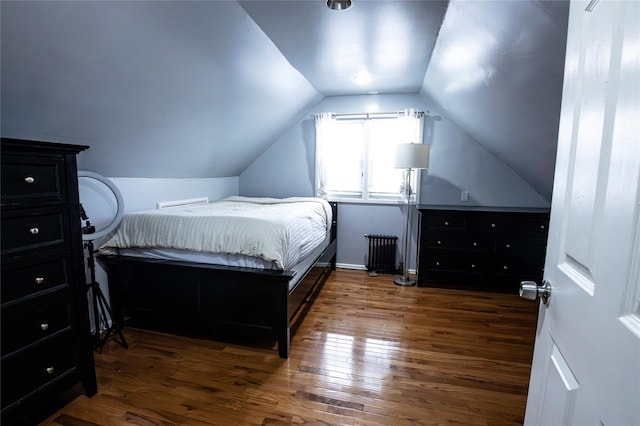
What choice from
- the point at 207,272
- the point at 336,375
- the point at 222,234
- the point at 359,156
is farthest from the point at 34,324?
the point at 359,156

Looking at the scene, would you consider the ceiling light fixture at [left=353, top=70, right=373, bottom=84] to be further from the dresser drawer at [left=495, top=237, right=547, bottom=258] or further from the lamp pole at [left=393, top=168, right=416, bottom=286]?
the dresser drawer at [left=495, top=237, right=547, bottom=258]

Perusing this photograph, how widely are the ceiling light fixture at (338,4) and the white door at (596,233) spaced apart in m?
1.28

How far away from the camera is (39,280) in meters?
1.37

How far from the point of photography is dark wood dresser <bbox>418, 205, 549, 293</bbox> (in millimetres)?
3041

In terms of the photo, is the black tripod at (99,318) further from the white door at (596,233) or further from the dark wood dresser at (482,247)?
the dark wood dresser at (482,247)

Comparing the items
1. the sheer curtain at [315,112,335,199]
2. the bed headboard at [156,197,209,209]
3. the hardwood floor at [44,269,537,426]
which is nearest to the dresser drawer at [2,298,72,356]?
the hardwood floor at [44,269,537,426]

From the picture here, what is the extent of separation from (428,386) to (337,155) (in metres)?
2.82

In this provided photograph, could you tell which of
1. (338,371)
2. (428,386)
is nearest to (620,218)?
(428,386)

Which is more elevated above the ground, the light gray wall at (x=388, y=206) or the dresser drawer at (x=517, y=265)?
the light gray wall at (x=388, y=206)

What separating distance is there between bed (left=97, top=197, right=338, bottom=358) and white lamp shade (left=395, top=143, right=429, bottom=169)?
1.44 m

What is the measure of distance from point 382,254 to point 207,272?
2306mm

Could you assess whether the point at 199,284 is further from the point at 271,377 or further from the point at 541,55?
the point at 541,55

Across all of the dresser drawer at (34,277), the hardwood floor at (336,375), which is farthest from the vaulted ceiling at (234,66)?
the hardwood floor at (336,375)

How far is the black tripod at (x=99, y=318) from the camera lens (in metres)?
2.02
